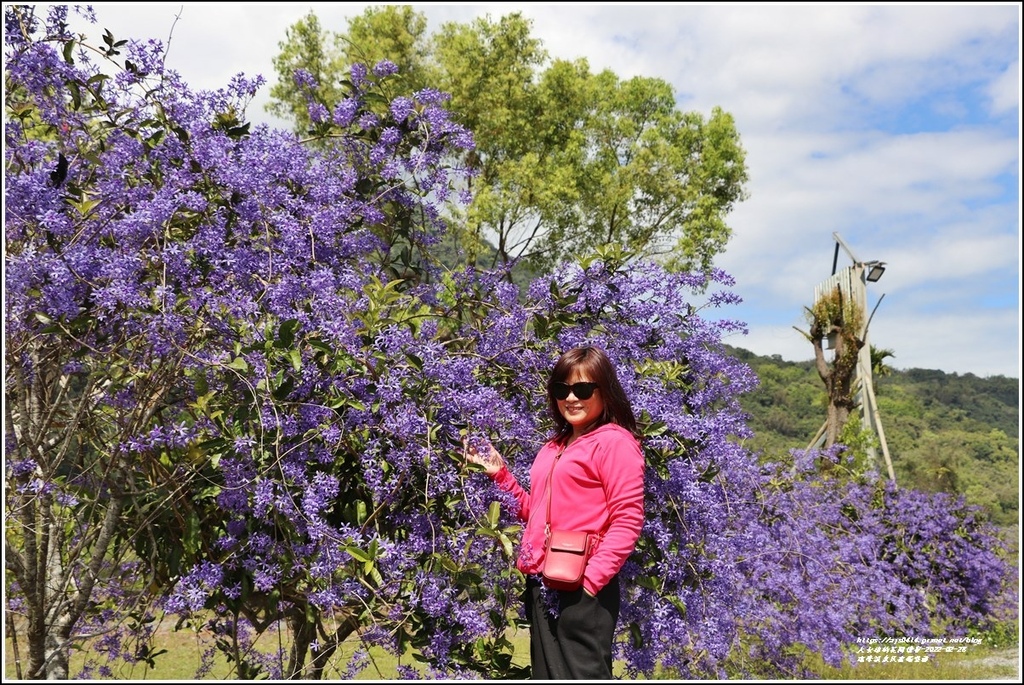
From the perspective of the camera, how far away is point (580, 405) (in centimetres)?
271

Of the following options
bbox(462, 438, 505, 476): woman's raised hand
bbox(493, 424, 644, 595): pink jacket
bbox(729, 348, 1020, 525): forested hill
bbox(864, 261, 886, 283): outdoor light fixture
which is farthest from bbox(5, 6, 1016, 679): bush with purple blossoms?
bbox(729, 348, 1020, 525): forested hill

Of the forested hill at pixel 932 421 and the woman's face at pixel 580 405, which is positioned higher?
the forested hill at pixel 932 421

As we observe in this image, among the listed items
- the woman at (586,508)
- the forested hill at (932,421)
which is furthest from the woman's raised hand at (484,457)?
the forested hill at (932,421)

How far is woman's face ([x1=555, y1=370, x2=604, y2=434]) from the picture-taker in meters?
2.71

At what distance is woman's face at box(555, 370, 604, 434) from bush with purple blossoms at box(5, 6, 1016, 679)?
0.36 m

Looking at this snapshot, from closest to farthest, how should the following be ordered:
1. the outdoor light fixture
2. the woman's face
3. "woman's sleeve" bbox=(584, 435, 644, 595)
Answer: "woman's sleeve" bbox=(584, 435, 644, 595)
the woman's face
the outdoor light fixture

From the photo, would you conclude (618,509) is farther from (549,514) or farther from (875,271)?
(875,271)

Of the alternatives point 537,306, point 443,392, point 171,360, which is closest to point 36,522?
point 171,360

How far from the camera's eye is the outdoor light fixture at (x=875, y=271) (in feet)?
40.8

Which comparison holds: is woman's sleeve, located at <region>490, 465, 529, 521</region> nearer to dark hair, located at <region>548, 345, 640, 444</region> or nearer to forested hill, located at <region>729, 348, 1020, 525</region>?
dark hair, located at <region>548, 345, 640, 444</region>

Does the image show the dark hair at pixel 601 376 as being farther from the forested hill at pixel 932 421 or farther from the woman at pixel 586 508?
the forested hill at pixel 932 421

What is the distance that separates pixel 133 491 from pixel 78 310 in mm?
600

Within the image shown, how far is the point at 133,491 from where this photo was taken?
294cm

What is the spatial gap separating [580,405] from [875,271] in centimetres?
1092
